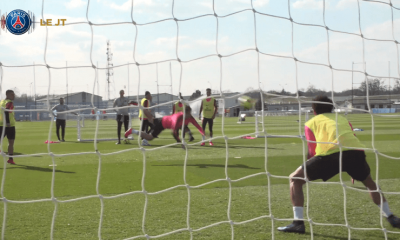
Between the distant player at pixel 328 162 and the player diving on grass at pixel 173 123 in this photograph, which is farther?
the player diving on grass at pixel 173 123

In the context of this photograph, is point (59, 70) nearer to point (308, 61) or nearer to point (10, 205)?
point (10, 205)

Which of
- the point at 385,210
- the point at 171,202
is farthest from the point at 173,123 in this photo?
the point at 385,210

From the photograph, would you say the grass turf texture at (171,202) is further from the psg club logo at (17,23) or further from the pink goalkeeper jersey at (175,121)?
the psg club logo at (17,23)

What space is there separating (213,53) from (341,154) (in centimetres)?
159

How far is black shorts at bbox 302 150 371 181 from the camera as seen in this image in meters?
3.83

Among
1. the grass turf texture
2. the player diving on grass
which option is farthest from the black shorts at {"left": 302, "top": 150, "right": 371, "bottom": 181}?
the player diving on grass

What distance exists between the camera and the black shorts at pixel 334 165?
383cm

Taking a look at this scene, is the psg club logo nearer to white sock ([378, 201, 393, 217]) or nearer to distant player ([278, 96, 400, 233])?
distant player ([278, 96, 400, 233])

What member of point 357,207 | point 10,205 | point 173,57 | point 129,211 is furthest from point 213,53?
point 10,205

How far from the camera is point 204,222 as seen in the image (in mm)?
4008

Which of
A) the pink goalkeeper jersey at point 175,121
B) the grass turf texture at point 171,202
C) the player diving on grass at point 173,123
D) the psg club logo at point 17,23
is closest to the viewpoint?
the grass turf texture at point 171,202

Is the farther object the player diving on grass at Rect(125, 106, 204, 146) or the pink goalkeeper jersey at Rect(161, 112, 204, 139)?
the pink goalkeeper jersey at Rect(161, 112, 204, 139)

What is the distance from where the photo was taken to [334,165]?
3.86 meters

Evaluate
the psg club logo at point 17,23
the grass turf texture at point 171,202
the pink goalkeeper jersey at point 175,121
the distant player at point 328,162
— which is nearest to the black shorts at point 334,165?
the distant player at point 328,162
